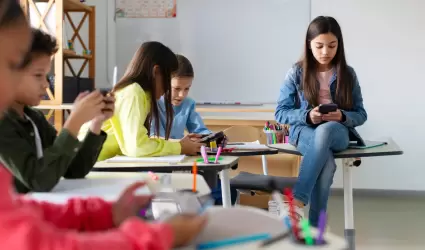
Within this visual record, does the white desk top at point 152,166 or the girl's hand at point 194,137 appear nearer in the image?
the white desk top at point 152,166

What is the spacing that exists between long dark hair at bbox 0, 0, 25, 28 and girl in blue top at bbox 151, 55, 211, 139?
2.01 m

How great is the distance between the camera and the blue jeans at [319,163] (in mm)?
2506

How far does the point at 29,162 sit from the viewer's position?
4.18 feet

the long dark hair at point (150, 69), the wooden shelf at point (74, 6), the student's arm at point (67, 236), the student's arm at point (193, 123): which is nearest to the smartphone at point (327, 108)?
the long dark hair at point (150, 69)

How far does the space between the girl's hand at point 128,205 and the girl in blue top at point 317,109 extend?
5.31 ft

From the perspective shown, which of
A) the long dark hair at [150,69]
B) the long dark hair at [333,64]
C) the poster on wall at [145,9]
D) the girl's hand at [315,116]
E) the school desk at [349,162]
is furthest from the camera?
the poster on wall at [145,9]

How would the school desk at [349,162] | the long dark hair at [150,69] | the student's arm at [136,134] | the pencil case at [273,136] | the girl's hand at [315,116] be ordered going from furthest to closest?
the pencil case at [273,136] → the girl's hand at [315,116] → the school desk at [349,162] → the long dark hair at [150,69] → the student's arm at [136,134]

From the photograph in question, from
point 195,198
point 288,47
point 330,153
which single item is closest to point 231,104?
point 288,47

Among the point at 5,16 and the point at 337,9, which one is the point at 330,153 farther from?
the point at 337,9

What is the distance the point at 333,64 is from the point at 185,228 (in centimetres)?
235

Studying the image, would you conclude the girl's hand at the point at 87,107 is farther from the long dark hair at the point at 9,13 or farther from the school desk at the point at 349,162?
the school desk at the point at 349,162

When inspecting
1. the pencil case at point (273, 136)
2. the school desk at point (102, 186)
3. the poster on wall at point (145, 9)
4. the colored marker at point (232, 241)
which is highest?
the poster on wall at point (145, 9)

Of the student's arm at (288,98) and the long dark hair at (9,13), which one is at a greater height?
the long dark hair at (9,13)

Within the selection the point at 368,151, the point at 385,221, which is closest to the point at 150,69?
the point at 368,151
